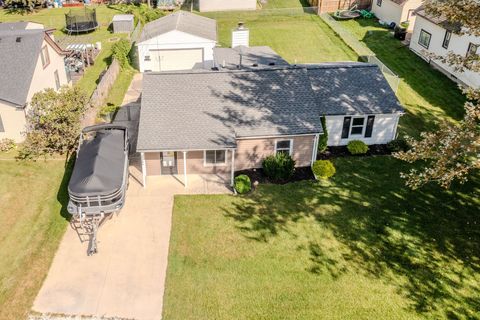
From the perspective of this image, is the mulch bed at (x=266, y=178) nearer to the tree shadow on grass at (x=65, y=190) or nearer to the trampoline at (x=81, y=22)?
the tree shadow on grass at (x=65, y=190)

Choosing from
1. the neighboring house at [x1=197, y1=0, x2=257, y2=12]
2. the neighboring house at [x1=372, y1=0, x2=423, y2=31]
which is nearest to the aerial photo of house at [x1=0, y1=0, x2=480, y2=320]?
the neighboring house at [x1=372, y1=0, x2=423, y2=31]

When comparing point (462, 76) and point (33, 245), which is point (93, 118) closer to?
point (33, 245)

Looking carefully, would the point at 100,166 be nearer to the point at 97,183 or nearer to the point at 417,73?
the point at 97,183

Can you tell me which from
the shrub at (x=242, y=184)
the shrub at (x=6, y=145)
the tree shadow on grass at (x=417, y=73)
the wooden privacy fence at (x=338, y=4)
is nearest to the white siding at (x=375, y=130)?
the tree shadow on grass at (x=417, y=73)

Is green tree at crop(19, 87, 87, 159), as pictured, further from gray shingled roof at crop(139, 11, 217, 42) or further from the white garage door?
gray shingled roof at crop(139, 11, 217, 42)

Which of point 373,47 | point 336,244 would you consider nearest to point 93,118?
point 336,244

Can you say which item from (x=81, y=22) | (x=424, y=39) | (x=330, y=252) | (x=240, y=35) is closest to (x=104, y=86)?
(x=240, y=35)
